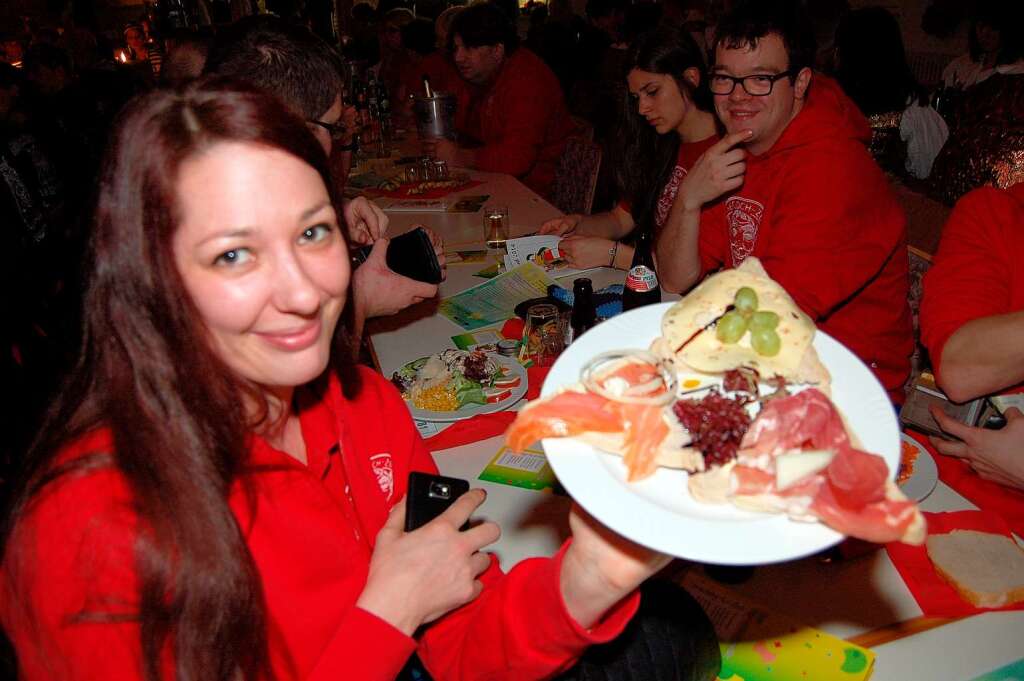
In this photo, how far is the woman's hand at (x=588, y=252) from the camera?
9.76 feet

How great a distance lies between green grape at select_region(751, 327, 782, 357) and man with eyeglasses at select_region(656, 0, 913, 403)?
51.6 inches

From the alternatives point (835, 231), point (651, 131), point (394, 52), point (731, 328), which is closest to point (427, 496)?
point (731, 328)

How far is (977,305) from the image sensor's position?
1.94 metres

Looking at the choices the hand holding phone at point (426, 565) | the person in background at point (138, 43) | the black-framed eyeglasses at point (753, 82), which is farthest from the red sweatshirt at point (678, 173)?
the person in background at point (138, 43)

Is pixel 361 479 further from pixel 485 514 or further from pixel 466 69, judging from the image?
pixel 466 69

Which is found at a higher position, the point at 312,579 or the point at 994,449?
the point at 312,579

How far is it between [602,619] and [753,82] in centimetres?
207

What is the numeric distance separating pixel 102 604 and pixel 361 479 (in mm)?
546

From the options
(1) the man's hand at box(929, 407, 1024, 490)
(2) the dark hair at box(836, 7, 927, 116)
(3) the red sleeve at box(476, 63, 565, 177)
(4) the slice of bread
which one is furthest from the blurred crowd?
(4) the slice of bread

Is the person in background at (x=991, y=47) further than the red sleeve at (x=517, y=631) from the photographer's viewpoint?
Yes

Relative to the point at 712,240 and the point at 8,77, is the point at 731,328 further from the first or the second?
the point at 8,77

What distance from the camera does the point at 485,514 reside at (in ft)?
5.25

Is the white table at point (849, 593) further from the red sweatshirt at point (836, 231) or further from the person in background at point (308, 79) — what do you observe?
the red sweatshirt at point (836, 231)

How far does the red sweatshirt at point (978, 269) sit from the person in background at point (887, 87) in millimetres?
3566
